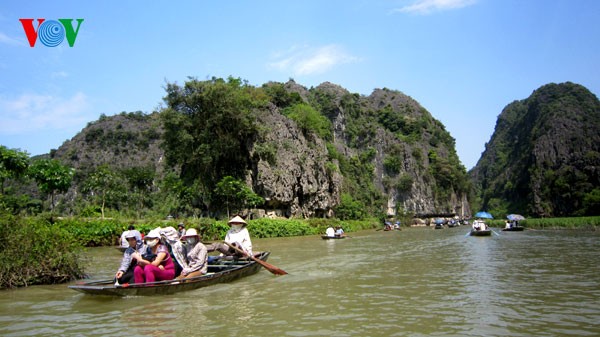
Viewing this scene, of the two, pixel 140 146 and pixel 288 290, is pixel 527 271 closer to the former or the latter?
pixel 288 290

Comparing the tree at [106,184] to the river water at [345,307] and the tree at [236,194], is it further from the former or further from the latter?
the river water at [345,307]

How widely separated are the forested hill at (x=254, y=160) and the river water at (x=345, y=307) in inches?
993

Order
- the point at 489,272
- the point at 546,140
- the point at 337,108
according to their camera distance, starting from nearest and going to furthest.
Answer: the point at 489,272
the point at 546,140
the point at 337,108

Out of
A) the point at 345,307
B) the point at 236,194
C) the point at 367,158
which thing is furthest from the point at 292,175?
the point at 367,158

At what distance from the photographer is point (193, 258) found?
959cm

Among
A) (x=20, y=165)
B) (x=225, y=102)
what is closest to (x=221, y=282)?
(x=20, y=165)

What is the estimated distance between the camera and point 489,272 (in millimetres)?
11109

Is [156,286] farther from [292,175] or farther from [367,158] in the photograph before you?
[367,158]

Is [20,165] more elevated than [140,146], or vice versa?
[140,146]

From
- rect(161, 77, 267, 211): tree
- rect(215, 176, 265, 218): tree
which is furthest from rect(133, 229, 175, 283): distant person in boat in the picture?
rect(161, 77, 267, 211): tree

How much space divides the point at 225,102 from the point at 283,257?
23.1 m

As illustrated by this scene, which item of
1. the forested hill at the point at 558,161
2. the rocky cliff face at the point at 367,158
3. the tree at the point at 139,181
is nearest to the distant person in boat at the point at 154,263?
the rocky cliff face at the point at 367,158

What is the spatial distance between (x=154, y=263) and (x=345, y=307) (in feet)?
13.2

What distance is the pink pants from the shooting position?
852cm
